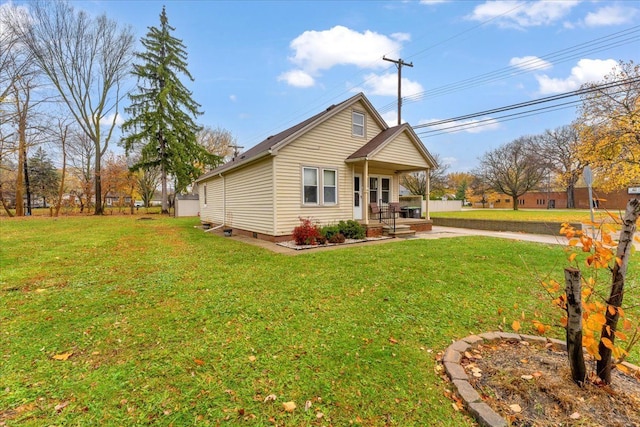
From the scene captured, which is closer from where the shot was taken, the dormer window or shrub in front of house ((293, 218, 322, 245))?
shrub in front of house ((293, 218, 322, 245))

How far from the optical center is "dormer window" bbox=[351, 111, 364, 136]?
11.8 metres

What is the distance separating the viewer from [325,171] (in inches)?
435

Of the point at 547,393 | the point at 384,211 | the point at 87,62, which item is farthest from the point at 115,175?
the point at 547,393

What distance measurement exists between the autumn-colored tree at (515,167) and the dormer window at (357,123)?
33.0 metres

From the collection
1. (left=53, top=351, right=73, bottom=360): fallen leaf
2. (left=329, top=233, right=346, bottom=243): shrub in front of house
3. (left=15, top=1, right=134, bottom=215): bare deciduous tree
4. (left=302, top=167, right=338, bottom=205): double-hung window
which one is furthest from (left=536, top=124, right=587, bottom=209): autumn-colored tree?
(left=15, top=1, right=134, bottom=215): bare deciduous tree

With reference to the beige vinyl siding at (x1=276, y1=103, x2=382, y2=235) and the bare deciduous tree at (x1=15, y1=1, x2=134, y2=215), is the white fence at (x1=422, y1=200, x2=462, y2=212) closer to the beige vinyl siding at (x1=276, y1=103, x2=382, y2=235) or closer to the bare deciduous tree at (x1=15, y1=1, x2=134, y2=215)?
the beige vinyl siding at (x1=276, y1=103, x2=382, y2=235)

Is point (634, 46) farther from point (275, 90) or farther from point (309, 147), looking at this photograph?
point (275, 90)

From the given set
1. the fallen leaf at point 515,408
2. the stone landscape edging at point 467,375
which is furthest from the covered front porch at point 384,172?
the fallen leaf at point 515,408

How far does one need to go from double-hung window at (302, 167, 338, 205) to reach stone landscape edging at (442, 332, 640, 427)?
25.7ft

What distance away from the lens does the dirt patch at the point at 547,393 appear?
6.89 feet

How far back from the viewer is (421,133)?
19.1 m

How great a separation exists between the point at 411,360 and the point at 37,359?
3.67 m

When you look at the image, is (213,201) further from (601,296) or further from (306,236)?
(601,296)

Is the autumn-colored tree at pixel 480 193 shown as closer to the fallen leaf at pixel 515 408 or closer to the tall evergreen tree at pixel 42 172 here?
the fallen leaf at pixel 515 408
